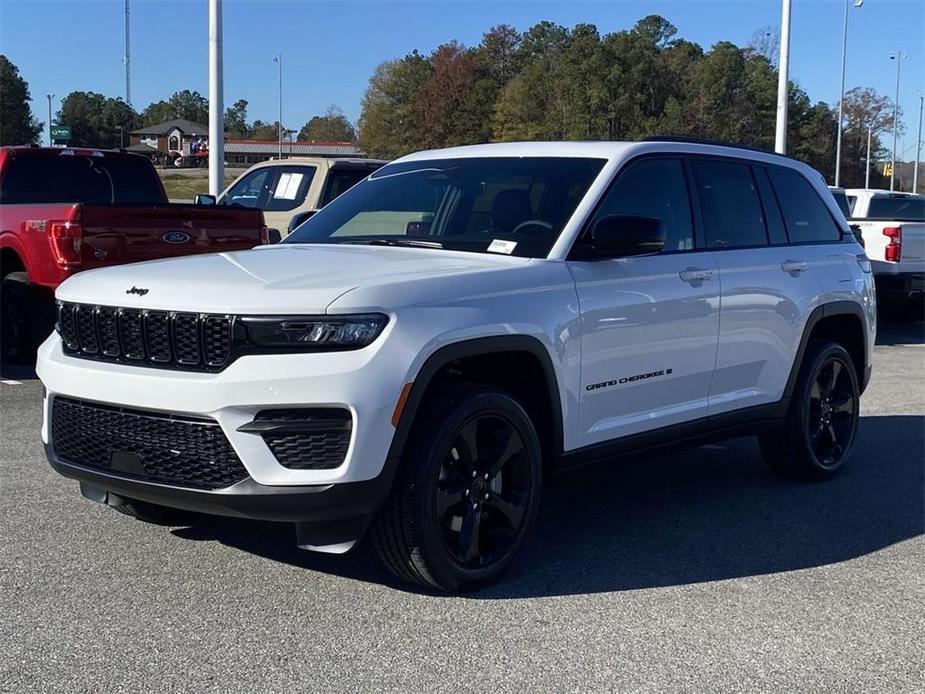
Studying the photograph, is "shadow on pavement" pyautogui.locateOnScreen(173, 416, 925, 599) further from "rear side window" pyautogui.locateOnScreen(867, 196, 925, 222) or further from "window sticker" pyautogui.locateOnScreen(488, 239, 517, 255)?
"rear side window" pyautogui.locateOnScreen(867, 196, 925, 222)

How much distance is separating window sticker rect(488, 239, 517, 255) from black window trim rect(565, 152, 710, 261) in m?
0.25

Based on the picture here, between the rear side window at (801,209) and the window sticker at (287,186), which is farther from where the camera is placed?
the window sticker at (287,186)

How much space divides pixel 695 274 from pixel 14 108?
80409 millimetres

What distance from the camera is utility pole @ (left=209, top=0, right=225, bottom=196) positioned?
716 inches

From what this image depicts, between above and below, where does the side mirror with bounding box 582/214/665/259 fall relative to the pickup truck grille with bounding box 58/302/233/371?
above

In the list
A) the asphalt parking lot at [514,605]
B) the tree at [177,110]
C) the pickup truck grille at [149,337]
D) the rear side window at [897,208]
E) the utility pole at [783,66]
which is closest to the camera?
the asphalt parking lot at [514,605]

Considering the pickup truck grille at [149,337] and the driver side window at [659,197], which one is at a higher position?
the driver side window at [659,197]

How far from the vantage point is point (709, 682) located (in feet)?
12.3

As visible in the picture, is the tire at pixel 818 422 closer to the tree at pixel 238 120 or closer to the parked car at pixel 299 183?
the parked car at pixel 299 183

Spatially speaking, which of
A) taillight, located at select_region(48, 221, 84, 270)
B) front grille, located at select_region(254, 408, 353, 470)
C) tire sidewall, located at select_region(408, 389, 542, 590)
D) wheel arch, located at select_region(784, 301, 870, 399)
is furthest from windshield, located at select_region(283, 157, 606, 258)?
taillight, located at select_region(48, 221, 84, 270)

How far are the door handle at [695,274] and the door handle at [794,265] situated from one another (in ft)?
2.61

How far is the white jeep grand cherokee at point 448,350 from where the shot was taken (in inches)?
159

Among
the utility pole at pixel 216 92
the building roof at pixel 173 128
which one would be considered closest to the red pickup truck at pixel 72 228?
the utility pole at pixel 216 92

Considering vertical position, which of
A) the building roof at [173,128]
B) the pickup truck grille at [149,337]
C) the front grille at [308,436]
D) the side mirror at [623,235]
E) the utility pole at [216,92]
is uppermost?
the building roof at [173,128]
